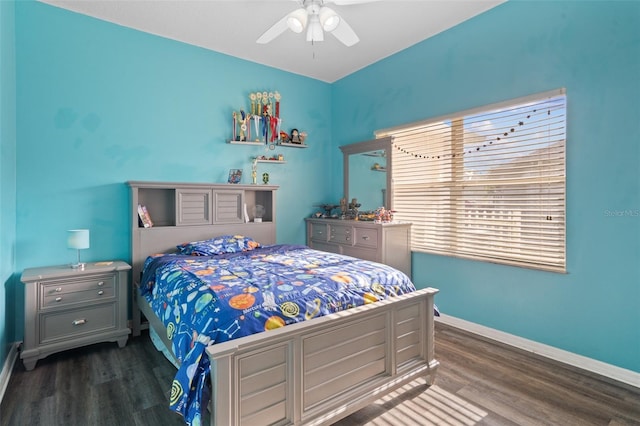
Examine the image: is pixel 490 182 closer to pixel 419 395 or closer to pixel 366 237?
pixel 366 237

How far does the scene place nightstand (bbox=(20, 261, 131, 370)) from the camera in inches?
98.6

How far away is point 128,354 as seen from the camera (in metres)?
2.76

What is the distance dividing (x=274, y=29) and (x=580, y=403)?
3.32m

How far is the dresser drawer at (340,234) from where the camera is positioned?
3.97m

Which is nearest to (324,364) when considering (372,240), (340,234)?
(372,240)

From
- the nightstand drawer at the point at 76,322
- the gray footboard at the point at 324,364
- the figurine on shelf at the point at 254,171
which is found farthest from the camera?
the figurine on shelf at the point at 254,171

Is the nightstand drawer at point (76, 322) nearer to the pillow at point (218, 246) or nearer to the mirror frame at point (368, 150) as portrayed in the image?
the pillow at point (218, 246)

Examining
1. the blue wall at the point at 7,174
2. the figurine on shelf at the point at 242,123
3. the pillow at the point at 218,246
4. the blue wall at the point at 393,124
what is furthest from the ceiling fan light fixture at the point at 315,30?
the blue wall at the point at 7,174

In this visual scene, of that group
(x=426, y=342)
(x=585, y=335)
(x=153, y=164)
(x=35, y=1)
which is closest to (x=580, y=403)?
(x=585, y=335)

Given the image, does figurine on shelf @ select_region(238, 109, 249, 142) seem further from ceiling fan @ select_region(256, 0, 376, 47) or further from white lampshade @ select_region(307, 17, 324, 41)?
white lampshade @ select_region(307, 17, 324, 41)

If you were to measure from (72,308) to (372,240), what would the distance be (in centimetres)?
279

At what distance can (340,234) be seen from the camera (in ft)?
13.5

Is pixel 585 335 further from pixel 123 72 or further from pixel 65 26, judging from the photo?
pixel 65 26

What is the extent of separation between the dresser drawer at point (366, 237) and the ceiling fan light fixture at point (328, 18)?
203 centimetres
